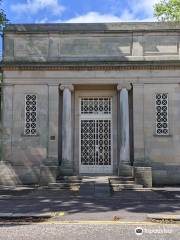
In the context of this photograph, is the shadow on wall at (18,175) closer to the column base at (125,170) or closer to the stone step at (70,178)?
the stone step at (70,178)

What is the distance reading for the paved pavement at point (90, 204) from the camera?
9984 mm

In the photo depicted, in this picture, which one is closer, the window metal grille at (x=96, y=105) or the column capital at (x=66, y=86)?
the column capital at (x=66, y=86)

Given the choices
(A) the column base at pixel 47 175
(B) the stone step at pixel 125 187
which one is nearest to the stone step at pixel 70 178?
(A) the column base at pixel 47 175

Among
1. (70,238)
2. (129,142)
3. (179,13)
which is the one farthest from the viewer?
(179,13)

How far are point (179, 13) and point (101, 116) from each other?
12323 mm

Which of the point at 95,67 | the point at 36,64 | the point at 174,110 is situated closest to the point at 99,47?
the point at 95,67

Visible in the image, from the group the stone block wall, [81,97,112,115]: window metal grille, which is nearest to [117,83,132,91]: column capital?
the stone block wall

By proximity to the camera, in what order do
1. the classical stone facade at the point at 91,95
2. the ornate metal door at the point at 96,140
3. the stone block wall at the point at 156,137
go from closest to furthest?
the stone block wall at the point at 156,137 → the classical stone facade at the point at 91,95 → the ornate metal door at the point at 96,140

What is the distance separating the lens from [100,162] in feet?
63.2

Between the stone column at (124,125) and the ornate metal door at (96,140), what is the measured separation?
92 cm

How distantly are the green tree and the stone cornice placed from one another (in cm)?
1041

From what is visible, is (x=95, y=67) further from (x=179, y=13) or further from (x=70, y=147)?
(x=179, y=13)

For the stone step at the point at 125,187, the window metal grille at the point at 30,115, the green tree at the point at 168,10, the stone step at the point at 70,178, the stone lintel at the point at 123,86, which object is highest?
the green tree at the point at 168,10

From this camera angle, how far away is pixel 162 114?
61.6 ft
